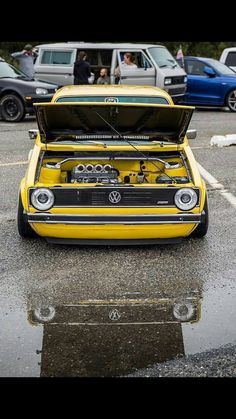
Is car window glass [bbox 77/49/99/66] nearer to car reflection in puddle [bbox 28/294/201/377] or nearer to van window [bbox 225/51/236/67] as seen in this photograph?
van window [bbox 225/51/236/67]

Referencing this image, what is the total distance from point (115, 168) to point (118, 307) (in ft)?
7.75

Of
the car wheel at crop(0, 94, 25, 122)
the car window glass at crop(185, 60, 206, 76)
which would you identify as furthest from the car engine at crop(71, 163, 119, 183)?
the car window glass at crop(185, 60, 206, 76)

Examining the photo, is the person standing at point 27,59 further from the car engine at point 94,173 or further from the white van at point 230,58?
the car engine at point 94,173

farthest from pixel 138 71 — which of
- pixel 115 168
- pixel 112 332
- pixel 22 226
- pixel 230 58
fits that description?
pixel 112 332

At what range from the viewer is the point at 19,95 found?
1512 centimetres

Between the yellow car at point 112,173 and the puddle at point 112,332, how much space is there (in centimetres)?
95

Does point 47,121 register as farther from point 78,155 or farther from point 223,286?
point 223,286

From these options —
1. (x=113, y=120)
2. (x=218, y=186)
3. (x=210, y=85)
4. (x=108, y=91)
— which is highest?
(x=108, y=91)

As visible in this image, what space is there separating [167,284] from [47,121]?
241 cm

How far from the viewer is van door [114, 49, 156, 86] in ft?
57.0

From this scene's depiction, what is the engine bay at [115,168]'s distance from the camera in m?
6.69

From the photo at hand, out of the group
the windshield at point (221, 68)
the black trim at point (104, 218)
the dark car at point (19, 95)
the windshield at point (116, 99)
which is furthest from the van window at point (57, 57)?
the black trim at point (104, 218)

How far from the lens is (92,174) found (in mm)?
6695

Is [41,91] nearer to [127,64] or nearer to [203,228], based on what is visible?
[127,64]
